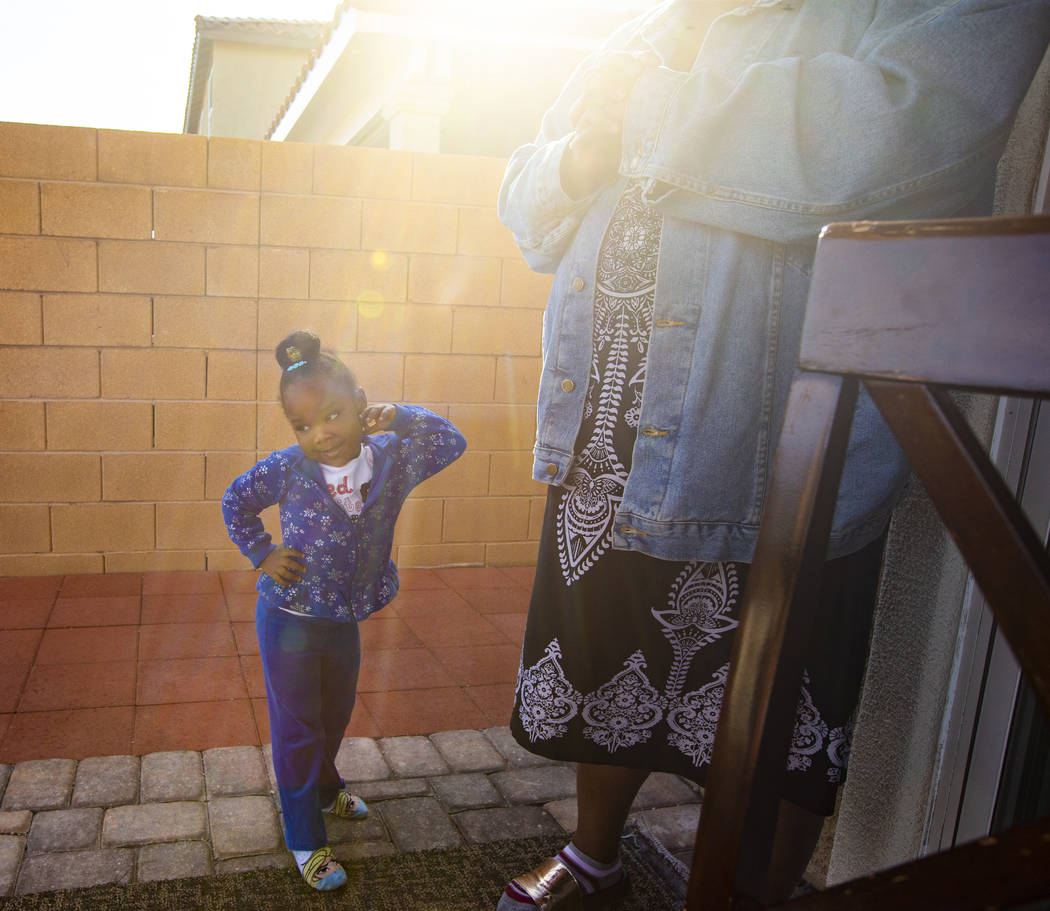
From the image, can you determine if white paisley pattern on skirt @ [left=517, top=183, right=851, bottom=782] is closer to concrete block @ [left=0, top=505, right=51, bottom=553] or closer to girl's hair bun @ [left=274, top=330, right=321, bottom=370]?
girl's hair bun @ [left=274, top=330, right=321, bottom=370]

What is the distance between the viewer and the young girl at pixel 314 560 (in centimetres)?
187

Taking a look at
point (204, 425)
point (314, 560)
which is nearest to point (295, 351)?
point (314, 560)

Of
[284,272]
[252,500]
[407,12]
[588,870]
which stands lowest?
[588,870]

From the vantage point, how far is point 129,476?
3.90 metres

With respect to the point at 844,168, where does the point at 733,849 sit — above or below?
below

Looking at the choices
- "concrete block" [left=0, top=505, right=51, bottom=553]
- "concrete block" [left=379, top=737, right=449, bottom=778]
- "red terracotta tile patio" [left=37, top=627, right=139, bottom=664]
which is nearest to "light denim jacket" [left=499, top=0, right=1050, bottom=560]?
"concrete block" [left=379, top=737, right=449, bottom=778]

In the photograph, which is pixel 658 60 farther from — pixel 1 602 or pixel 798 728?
pixel 1 602

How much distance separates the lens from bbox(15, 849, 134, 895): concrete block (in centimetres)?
180

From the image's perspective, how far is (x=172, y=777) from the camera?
2277mm

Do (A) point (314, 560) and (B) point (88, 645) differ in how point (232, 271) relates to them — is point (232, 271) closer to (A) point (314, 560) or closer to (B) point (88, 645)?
(B) point (88, 645)

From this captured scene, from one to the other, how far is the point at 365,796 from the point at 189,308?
2390mm

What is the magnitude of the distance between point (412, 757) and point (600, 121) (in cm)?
174

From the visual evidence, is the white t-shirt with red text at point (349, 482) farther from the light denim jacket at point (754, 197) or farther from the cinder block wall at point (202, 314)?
the cinder block wall at point (202, 314)

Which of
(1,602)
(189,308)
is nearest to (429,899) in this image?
(1,602)
